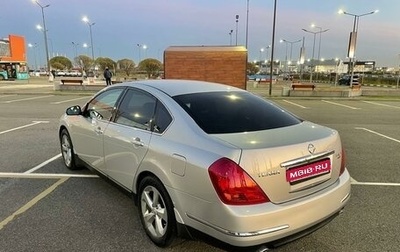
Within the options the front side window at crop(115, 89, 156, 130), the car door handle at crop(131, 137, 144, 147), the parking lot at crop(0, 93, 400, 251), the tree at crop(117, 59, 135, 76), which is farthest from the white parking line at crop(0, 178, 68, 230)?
the tree at crop(117, 59, 135, 76)

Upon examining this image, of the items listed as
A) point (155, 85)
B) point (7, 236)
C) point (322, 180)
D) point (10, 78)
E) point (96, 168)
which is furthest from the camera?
point (10, 78)

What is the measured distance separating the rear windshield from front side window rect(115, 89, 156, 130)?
0.34 metres

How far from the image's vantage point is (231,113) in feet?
10.8

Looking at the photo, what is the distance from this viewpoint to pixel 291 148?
2.57 m

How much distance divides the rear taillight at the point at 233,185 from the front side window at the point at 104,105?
2.08m

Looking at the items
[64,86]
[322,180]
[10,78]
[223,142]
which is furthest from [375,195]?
[10,78]

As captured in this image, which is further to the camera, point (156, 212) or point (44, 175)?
point (44, 175)

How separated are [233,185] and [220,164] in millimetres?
178

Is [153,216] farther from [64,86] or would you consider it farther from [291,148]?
[64,86]

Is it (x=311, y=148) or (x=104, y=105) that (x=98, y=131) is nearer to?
(x=104, y=105)

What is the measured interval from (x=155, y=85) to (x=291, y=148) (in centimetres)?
180

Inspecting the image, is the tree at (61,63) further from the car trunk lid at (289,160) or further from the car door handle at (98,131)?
the car trunk lid at (289,160)

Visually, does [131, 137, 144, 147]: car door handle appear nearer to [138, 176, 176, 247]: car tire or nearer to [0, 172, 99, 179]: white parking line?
[138, 176, 176, 247]: car tire

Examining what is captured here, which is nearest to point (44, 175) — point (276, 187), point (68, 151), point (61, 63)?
point (68, 151)
